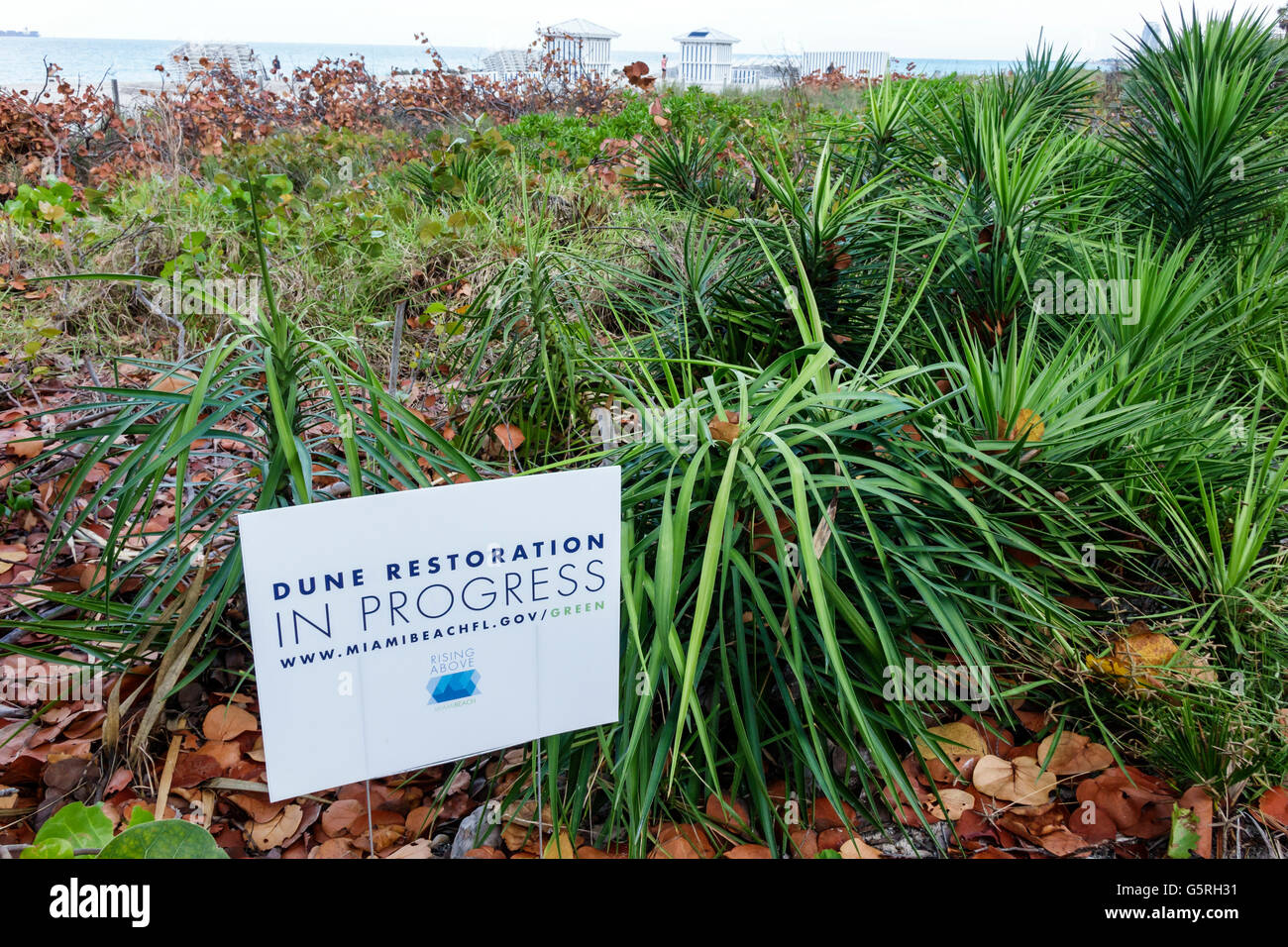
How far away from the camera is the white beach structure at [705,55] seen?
61.4 feet

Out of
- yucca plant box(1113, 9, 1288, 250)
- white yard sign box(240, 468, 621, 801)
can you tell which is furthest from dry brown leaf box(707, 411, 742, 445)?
yucca plant box(1113, 9, 1288, 250)

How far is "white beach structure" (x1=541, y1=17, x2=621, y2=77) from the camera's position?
11.1 metres

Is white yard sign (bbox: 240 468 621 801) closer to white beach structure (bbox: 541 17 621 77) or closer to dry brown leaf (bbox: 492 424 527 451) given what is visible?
dry brown leaf (bbox: 492 424 527 451)

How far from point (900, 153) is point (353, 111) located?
6.74 metres

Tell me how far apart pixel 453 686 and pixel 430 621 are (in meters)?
0.13

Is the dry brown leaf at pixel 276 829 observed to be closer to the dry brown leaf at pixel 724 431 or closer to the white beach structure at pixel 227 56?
the dry brown leaf at pixel 724 431

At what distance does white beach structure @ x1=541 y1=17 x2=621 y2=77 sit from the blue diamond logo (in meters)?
10.7

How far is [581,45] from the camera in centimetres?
1167

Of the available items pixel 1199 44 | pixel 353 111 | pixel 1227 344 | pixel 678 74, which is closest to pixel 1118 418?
pixel 1227 344

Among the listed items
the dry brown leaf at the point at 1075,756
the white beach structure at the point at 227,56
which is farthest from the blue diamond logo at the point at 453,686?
the white beach structure at the point at 227,56

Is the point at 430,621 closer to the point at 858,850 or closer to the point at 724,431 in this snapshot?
the point at 724,431

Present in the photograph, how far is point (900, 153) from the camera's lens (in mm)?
3902

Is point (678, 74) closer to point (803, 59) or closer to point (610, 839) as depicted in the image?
point (803, 59)

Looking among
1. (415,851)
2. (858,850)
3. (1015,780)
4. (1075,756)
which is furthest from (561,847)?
(1075,756)
